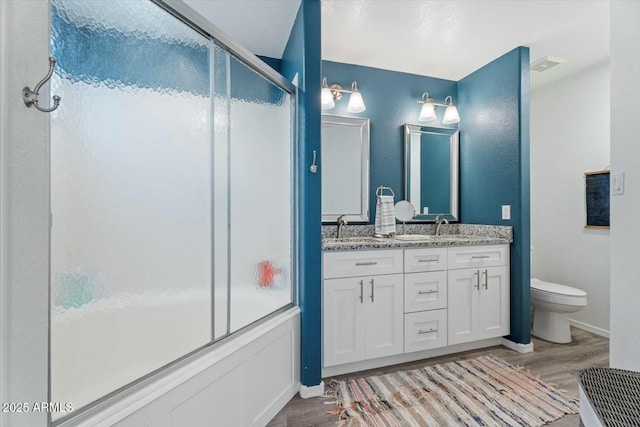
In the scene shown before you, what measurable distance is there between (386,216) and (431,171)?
0.76 meters

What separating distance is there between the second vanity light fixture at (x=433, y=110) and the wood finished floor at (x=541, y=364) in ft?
6.85

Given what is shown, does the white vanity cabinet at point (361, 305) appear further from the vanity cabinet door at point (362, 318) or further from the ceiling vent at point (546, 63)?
the ceiling vent at point (546, 63)

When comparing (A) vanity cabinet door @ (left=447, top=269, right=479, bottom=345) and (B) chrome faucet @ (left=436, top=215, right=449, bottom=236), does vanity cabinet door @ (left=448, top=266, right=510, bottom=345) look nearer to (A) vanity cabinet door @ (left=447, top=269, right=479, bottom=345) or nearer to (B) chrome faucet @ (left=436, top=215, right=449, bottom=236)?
(A) vanity cabinet door @ (left=447, top=269, right=479, bottom=345)

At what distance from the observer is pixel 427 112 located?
2.81 metres

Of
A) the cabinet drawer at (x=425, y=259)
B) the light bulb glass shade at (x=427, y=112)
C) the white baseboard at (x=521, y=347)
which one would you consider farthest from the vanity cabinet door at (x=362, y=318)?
the light bulb glass shade at (x=427, y=112)

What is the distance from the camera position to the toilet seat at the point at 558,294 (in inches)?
93.6

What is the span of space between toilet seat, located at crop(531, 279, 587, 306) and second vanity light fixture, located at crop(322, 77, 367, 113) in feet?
7.20

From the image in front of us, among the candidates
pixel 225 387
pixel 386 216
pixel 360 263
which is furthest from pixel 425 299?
pixel 225 387

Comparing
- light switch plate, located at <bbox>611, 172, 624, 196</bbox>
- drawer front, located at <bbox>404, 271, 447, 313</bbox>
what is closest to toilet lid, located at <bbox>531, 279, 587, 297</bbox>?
drawer front, located at <bbox>404, 271, 447, 313</bbox>

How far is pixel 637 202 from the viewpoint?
1.37 m

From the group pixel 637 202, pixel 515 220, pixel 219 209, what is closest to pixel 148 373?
pixel 219 209

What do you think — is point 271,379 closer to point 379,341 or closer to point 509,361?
point 379,341

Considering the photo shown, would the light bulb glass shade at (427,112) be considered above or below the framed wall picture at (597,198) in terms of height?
above

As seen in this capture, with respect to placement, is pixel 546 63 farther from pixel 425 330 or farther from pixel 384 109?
pixel 425 330
